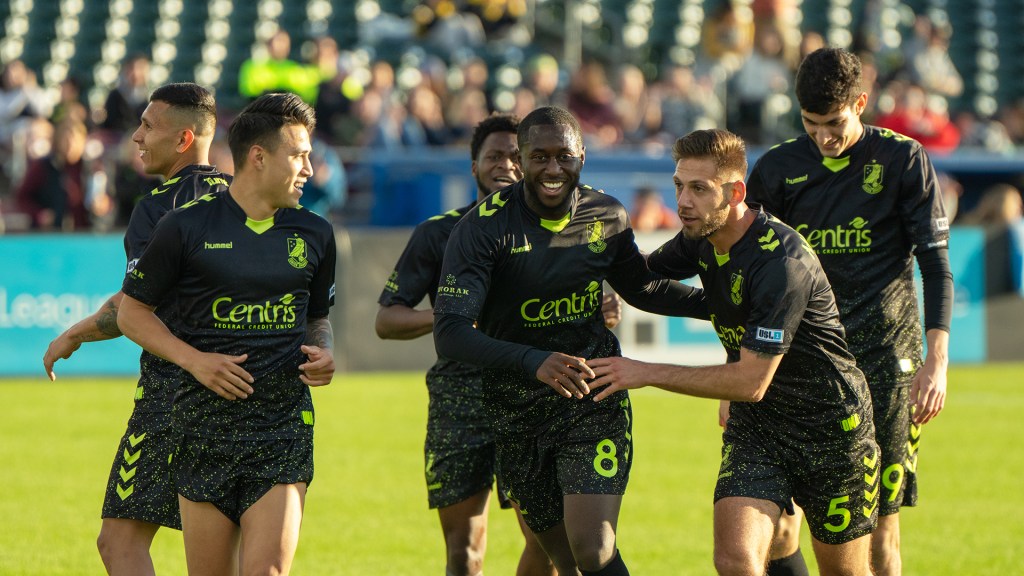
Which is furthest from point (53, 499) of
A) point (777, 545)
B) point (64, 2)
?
point (64, 2)

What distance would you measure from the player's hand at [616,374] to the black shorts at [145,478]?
1780 mm

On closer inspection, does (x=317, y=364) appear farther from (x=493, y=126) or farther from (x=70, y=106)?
(x=70, y=106)

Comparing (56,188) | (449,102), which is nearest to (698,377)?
(56,188)

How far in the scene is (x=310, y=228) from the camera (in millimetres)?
5676

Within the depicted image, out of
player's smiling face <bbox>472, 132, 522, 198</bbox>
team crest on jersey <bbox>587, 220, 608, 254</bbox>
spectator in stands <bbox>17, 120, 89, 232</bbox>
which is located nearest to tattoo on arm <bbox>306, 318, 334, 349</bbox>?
team crest on jersey <bbox>587, 220, 608, 254</bbox>

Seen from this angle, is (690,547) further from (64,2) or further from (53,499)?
(64,2)

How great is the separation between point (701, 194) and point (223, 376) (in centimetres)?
198

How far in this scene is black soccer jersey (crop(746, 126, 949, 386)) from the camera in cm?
656

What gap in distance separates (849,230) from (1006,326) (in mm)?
11995

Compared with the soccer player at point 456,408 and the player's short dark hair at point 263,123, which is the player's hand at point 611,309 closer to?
the soccer player at point 456,408

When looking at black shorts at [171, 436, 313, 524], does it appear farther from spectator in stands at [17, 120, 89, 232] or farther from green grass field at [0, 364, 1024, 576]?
spectator in stands at [17, 120, 89, 232]

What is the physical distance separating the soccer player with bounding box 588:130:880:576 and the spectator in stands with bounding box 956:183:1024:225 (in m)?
12.3

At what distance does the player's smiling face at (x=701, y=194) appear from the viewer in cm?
568

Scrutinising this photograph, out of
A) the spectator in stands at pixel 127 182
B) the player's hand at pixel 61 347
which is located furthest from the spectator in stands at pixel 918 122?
the player's hand at pixel 61 347
